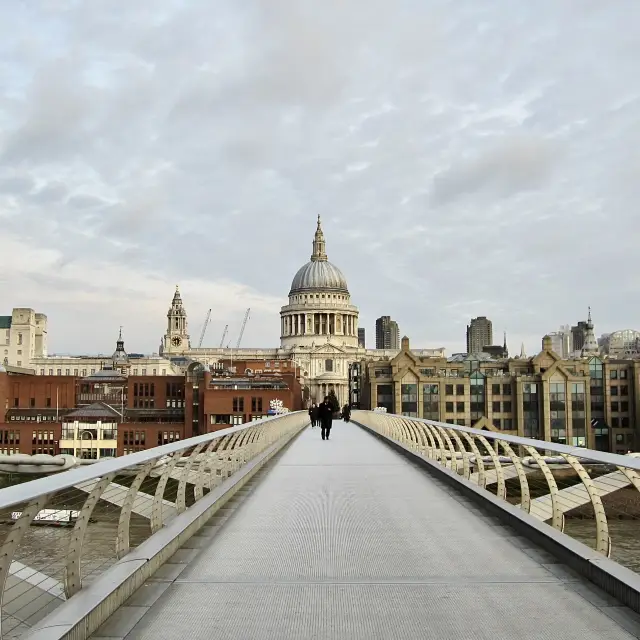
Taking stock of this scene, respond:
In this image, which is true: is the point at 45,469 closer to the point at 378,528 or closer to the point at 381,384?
the point at 378,528

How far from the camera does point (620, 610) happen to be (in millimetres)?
6234

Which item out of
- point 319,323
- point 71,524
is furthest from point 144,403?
point 71,524

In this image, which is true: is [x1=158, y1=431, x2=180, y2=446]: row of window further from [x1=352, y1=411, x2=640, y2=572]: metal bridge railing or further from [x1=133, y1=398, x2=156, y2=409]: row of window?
[x1=352, y1=411, x2=640, y2=572]: metal bridge railing

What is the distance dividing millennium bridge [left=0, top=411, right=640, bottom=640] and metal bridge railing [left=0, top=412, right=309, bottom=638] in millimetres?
20

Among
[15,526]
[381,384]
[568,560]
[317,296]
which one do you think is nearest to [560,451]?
[568,560]

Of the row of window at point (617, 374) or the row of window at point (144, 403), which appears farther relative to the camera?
the row of window at point (617, 374)

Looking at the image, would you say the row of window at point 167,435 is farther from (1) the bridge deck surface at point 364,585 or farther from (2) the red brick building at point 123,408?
(1) the bridge deck surface at point 364,585

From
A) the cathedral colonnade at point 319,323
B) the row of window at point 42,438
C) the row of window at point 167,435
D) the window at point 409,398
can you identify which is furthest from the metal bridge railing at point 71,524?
the cathedral colonnade at point 319,323

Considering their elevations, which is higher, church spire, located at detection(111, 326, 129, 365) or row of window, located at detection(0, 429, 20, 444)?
church spire, located at detection(111, 326, 129, 365)

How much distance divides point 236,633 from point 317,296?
19340 centimetres

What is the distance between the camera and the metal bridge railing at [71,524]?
492 centimetres

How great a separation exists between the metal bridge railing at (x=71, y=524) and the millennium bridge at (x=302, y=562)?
20 mm

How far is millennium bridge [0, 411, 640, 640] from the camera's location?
224 inches

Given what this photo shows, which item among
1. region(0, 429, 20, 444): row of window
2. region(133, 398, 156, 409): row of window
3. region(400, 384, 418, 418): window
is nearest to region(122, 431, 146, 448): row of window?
region(0, 429, 20, 444): row of window
